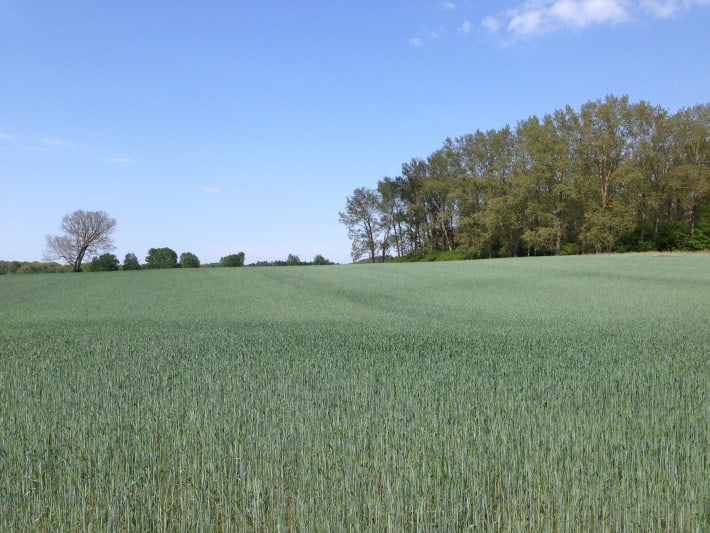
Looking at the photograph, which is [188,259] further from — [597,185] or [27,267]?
[597,185]

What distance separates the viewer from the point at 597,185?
54.1m

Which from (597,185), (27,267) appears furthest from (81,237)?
(597,185)

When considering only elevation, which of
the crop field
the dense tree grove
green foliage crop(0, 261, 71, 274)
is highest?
the dense tree grove

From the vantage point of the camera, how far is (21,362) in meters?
10.6

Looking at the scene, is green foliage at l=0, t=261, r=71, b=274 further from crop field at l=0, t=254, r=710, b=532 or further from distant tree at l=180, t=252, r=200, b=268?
crop field at l=0, t=254, r=710, b=532

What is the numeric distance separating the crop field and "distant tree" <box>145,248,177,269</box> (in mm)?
49352

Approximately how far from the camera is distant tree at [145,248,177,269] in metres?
63.2

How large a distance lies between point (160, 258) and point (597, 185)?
46111 mm

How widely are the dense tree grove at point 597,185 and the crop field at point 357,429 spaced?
4106 cm

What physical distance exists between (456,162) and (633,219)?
24.0 metres

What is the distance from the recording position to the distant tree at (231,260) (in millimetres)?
64000

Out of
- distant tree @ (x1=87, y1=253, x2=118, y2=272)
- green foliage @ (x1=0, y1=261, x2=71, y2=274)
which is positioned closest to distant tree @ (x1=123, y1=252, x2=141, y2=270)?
distant tree @ (x1=87, y1=253, x2=118, y2=272)

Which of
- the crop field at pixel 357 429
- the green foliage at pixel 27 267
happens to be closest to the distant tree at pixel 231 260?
the green foliage at pixel 27 267

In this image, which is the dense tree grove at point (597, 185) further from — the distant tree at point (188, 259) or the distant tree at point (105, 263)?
the distant tree at point (105, 263)
